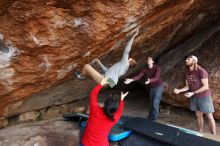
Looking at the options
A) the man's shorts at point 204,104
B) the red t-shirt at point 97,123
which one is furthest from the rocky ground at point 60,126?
the red t-shirt at point 97,123

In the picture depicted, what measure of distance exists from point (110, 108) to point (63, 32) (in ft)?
4.29

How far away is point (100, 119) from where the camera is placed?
5055 mm

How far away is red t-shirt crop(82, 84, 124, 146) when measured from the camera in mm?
5062

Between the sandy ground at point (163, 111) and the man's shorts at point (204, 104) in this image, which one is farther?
the sandy ground at point (163, 111)

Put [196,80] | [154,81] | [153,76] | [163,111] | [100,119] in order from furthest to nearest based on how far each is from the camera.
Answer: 1. [163,111]
2. [153,76]
3. [154,81]
4. [196,80]
5. [100,119]

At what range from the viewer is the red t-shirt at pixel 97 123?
506cm

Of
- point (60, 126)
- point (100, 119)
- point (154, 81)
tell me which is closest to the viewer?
point (100, 119)

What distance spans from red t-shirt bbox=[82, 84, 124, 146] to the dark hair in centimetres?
6

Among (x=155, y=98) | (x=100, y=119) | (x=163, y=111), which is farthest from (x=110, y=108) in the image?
(x=163, y=111)

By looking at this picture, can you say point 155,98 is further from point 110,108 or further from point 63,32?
point 63,32

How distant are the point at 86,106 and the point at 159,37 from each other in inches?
98.3

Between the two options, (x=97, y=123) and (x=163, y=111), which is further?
(x=163, y=111)

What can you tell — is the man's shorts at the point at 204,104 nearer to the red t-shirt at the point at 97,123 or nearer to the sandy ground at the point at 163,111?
the sandy ground at the point at 163,111

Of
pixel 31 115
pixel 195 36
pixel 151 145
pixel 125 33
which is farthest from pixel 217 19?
pixel 31 115
